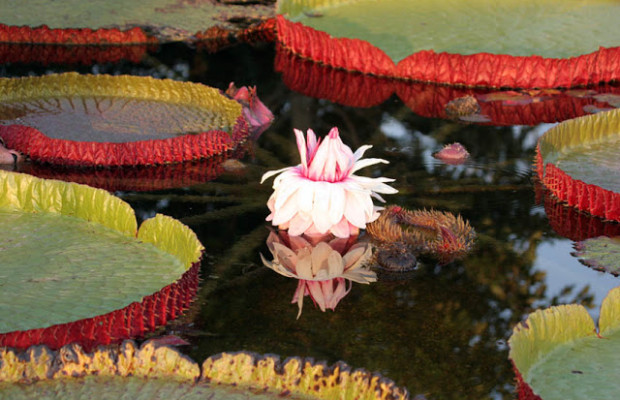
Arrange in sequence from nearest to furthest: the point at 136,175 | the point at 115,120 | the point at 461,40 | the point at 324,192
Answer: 1. the point at 324,192
2. the point at 136,175
3. the point at 115,120
4. the point at 461,40

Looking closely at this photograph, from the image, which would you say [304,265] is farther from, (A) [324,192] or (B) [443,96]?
(B) [443,96]

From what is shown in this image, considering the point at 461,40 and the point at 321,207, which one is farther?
the point at 461,40

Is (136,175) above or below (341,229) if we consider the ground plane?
below

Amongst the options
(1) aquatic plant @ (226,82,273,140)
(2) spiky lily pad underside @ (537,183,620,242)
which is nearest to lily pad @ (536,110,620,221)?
(2) spiky lily pad underside @ (537,183,620,242)

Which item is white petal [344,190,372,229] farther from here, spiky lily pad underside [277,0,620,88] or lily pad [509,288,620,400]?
spiky lily pad underside [277,0,620,88]

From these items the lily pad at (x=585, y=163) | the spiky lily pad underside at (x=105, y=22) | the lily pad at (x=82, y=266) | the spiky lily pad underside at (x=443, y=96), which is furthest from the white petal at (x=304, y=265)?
the spiky lily pad underside at (x=105, y=22)

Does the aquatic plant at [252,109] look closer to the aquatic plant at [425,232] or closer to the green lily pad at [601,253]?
the aquatic plant at [425,232]

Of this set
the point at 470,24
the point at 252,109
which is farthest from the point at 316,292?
the point at 470,24
